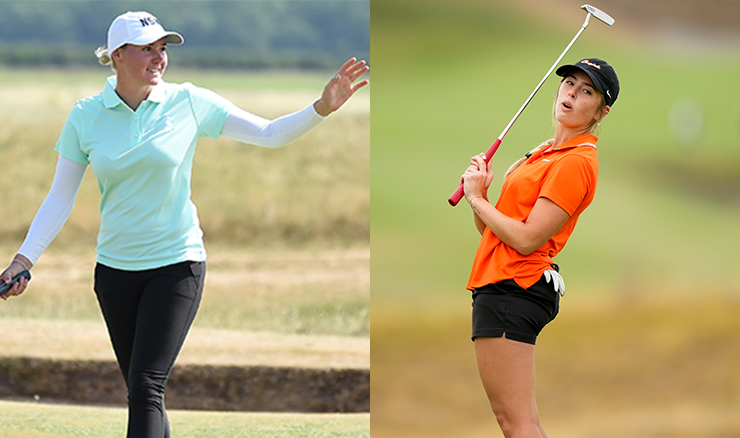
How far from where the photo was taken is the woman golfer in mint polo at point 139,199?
221 cm

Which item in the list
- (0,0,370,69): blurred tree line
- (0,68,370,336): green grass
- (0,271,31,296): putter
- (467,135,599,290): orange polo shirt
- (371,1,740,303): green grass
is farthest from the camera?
(0,0,370,69): blurred tree line

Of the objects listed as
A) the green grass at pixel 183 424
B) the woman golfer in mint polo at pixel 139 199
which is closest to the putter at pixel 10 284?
the woman golfer in mint polo at pixel 139 199

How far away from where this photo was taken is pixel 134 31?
87.4 inches

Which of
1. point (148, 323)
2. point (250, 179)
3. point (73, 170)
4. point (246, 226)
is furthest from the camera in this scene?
point (250, 179)

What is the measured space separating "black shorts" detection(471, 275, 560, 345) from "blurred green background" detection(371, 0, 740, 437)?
2.66 metres

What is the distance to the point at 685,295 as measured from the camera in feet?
15.8

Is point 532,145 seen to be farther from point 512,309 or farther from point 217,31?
point 217,31

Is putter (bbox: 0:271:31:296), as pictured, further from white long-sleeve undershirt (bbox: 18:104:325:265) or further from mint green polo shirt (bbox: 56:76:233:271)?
mint green polo shirt (bbox: 56:76:233:271)

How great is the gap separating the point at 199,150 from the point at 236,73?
2.58 metres

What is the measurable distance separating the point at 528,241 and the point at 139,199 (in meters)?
1.02

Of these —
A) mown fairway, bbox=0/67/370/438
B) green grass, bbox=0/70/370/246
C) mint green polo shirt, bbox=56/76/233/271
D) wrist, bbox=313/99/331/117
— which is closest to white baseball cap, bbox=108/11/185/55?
mint green polo shirt, bbox=56/76/233/271

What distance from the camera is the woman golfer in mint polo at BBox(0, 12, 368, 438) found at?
2215 mm

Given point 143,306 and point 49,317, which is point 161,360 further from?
point 49,317

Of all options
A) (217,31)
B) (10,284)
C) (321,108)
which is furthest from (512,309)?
(217,31)
